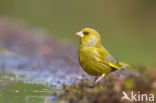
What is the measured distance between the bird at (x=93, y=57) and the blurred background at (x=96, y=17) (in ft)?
42.6

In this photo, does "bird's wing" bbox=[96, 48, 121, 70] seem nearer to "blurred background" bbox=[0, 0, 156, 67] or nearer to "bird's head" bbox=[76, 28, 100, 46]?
"bird's head" bbox=[76, 28, 100, 46]

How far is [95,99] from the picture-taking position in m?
6.15

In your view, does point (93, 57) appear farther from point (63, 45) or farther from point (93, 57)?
point (63, 45)

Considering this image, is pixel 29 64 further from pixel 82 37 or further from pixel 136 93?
pixel 136 93

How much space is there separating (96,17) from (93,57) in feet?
65.4

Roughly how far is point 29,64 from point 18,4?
1463 centimetres

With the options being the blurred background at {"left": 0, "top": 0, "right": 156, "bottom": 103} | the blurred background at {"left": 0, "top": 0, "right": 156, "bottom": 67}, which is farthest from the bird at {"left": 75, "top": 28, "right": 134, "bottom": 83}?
the blurred background at {"left": 0, "top": 0, "right": 156, "bottom": 67}

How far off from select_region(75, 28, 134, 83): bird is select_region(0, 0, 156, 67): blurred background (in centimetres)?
1298

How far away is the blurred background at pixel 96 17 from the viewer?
23.3 meters

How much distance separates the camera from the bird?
7.68 m

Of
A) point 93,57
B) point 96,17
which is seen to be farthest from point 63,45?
point 96,17

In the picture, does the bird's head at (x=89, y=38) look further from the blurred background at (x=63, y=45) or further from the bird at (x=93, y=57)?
the blurred background at (x=63, y=45)

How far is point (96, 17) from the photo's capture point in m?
27.5

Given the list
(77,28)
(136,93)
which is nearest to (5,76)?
(136,93)
